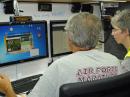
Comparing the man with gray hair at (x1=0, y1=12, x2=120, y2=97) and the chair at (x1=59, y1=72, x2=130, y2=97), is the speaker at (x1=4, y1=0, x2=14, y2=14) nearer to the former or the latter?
the man with gray hair at (x1=0, y1=12, x2=120, y2=97)

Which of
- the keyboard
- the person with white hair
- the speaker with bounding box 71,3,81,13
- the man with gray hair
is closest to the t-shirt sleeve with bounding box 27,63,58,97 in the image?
the man with gray hair

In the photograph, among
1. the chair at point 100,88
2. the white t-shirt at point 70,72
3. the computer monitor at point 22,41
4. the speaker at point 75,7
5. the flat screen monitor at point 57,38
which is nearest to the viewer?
the chair at point 100,88

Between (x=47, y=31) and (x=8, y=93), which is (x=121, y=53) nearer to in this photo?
(x=47, y=31)

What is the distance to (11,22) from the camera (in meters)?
1.82

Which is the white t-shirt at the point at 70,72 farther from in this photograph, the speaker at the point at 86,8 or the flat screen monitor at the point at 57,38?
the speaker at the point at 86,8

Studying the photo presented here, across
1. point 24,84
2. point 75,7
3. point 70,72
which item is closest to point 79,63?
point 70,72

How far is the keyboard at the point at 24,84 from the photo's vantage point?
5.55 feet

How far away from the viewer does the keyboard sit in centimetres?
169

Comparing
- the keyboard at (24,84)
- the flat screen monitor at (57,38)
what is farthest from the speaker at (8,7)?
the keyboard at (24,84)

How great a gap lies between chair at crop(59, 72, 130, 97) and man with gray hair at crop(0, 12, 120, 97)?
0.21 meters

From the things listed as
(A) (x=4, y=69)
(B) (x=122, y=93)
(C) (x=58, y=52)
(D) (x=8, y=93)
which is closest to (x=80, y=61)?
(B) (x=122, y=93)

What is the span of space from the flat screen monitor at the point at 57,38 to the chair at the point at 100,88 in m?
1.26

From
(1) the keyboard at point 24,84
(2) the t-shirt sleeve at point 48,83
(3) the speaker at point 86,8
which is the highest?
(3) the speaker at point 86,8

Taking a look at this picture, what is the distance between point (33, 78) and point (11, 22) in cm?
46
